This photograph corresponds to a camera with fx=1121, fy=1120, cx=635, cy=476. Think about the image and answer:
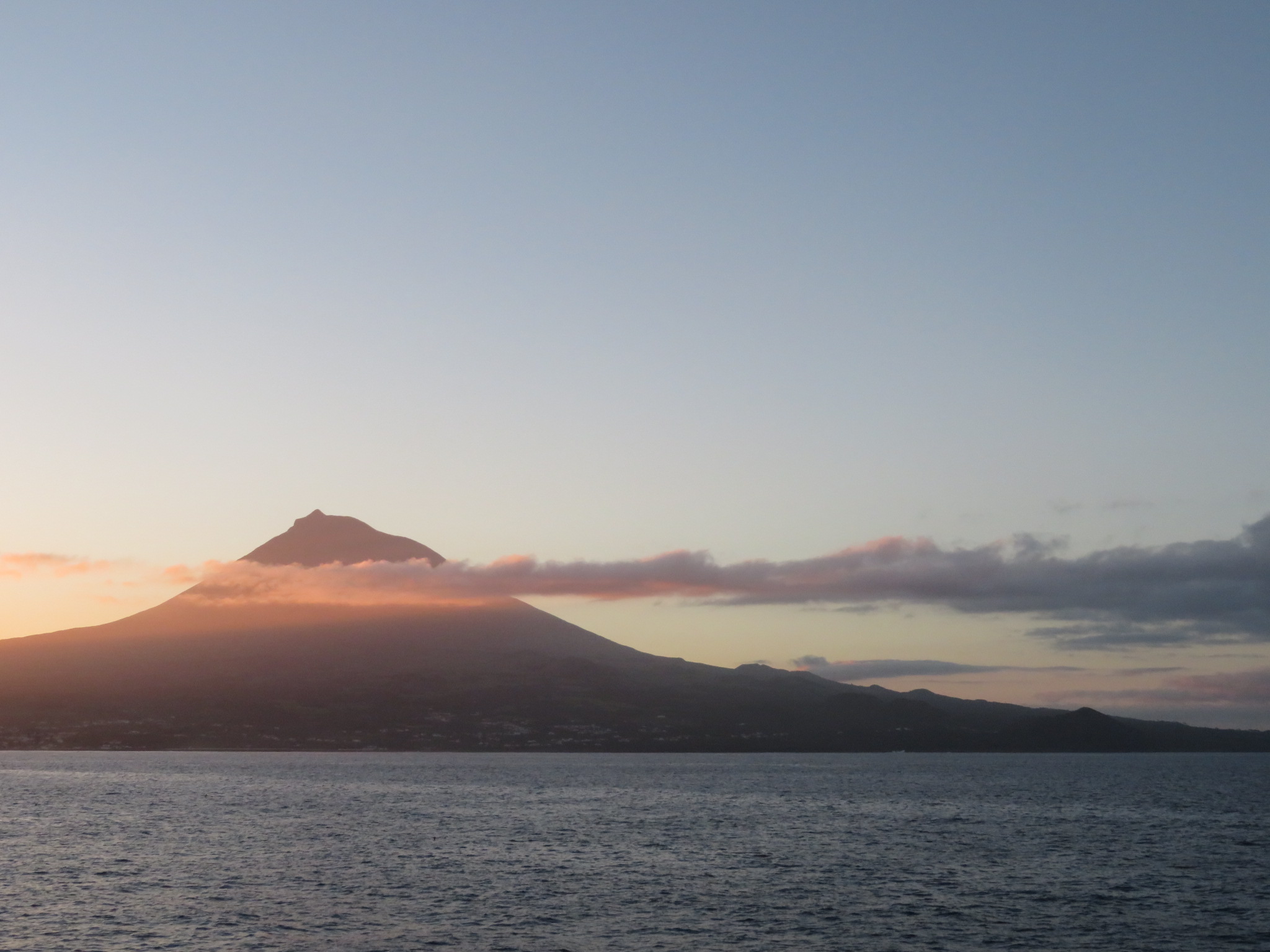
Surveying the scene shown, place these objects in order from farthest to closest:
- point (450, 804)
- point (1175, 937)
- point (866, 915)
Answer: point (450, 804) → point (866, 915) → point (1175, 937)

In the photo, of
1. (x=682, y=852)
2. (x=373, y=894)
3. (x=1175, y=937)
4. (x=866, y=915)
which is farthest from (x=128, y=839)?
(x=1175, y=937)

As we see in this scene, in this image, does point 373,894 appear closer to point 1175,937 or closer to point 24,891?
point 24,891

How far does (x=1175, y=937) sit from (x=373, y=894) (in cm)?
5646

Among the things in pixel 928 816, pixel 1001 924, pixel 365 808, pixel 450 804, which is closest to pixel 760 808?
pixel 928 816

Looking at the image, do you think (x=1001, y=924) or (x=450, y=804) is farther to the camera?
(x=450, y=804)

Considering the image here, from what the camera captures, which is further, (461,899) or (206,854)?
(206,854)

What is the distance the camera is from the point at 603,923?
7381cm

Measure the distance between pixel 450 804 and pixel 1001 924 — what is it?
4962 inches

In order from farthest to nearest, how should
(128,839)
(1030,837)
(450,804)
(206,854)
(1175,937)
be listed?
(450,804) < (1030,837) < (128,839) < (206,854) < (1175,937)

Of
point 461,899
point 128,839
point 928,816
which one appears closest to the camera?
point 461,899

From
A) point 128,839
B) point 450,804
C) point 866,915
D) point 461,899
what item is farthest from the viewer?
point 450,804

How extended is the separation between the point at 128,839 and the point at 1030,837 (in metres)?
106

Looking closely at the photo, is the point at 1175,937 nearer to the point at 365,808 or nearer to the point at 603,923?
the point at 603,923

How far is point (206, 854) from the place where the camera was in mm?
110500
